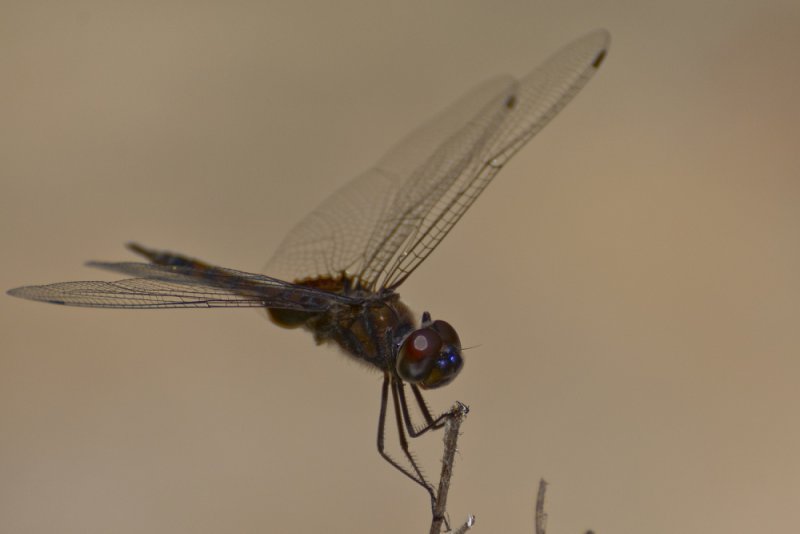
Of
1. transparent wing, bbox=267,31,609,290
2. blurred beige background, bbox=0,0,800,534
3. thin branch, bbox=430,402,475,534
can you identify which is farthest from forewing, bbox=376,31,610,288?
blurred beige background, bbox=0,0,800,534

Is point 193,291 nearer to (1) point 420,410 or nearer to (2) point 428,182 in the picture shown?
(1) point 420,410

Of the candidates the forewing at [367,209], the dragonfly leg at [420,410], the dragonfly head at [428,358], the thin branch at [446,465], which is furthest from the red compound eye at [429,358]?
the forewing at [367,209]

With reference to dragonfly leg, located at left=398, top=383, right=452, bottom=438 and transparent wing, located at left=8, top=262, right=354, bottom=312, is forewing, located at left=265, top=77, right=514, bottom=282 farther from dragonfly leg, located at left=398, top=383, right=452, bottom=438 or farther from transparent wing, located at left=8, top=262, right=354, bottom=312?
dragonfly leg, located at left=398, top=383, right=452, bottom=438

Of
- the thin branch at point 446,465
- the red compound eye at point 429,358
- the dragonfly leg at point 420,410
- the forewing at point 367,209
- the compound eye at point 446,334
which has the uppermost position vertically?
the forewing at point 367,209

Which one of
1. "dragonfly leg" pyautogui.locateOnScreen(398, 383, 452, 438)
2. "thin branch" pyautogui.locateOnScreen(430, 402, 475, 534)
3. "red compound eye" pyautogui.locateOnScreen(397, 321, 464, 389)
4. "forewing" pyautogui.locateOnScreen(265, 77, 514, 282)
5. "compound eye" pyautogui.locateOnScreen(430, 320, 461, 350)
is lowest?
"thin branch" pyautogui.locateOnScreen(430, 402, 475, 534)

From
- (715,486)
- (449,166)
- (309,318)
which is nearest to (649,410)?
(715,486)

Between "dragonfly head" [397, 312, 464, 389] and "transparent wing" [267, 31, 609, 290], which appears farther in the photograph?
"transparent wing" [267, 31, 609, 290]

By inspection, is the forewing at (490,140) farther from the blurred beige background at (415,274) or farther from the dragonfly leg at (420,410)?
the blurred beige background at (415,274)

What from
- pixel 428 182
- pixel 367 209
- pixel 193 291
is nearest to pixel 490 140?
pixel 428 182
